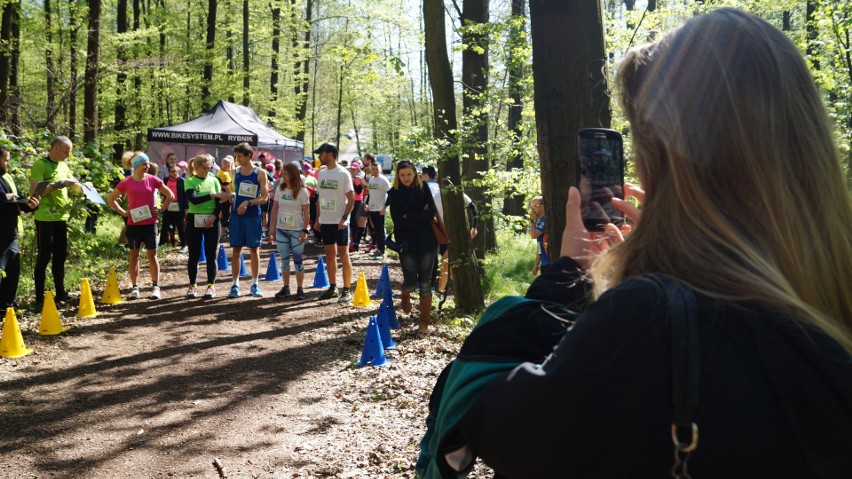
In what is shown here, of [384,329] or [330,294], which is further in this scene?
[330,294]

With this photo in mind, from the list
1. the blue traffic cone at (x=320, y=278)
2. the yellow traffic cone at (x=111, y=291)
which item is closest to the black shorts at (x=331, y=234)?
the blue traffic cone at (x=320, y=278)

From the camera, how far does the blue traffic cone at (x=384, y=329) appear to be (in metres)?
7.71

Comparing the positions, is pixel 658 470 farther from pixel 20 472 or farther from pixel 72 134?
pixel 72 134

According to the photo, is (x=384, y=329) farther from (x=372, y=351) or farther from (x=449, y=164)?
(x=449, y=164)

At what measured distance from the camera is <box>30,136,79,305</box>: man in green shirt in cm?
873

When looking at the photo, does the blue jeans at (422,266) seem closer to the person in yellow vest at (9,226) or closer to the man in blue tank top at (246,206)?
the man in blue tank top at (246,206)

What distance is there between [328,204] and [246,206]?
1.28 meters

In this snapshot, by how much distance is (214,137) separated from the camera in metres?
20.6

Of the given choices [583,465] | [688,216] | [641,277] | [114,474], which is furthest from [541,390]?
[114,474]

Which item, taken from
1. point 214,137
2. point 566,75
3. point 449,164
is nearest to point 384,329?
point 449,164

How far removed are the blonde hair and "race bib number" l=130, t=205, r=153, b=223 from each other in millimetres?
9670

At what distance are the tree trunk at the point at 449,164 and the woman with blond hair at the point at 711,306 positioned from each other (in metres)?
7.55

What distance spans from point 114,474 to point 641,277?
453cm

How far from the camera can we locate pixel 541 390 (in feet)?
3.49
